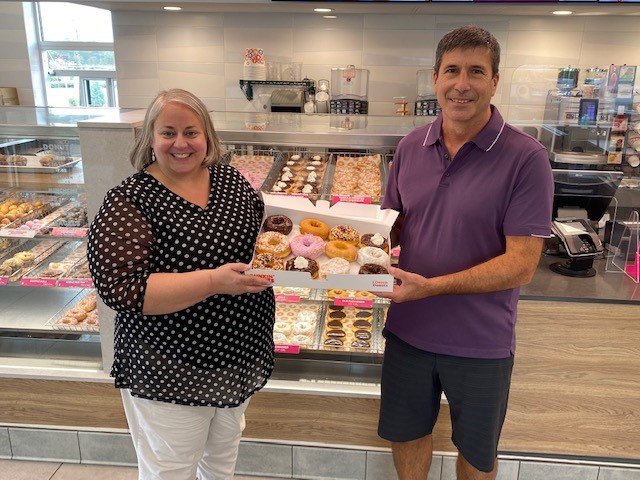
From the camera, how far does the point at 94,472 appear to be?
267 cm

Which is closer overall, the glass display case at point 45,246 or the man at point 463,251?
the man at point 463,251

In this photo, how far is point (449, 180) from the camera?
5.75 feet

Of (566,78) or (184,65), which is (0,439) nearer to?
(184,65)

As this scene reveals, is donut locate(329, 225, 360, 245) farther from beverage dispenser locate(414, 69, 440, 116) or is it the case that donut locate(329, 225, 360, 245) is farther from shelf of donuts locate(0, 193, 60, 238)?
beverage dispenser locate(414, 69, 440, 116)

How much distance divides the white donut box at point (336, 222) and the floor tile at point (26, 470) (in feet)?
5.99

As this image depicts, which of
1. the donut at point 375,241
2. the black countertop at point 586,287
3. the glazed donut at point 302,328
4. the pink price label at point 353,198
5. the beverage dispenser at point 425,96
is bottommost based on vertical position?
the glazed donut at point 302,328

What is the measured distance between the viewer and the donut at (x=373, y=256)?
1761 mm

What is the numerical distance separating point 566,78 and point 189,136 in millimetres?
3917

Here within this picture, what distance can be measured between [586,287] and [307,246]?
1.31m

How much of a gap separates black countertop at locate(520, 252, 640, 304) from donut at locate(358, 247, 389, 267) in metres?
0.84

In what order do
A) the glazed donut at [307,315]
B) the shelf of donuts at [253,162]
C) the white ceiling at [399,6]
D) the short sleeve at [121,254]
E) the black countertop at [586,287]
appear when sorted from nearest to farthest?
the short sleeve at [121,254] → the black countertop at [586,287] → the shelf of donuts at [253,162] → the glazed donut at [307,315] → the white ceiling at [399,6]

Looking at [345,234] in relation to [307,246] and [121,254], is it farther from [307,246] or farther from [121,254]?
[121,254]

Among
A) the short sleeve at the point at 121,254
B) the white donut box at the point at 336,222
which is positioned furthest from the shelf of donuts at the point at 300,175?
the short sleeve at the point at 121,254

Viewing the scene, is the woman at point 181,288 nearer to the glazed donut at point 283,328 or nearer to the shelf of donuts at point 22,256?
the glazed donut at point 283,328
